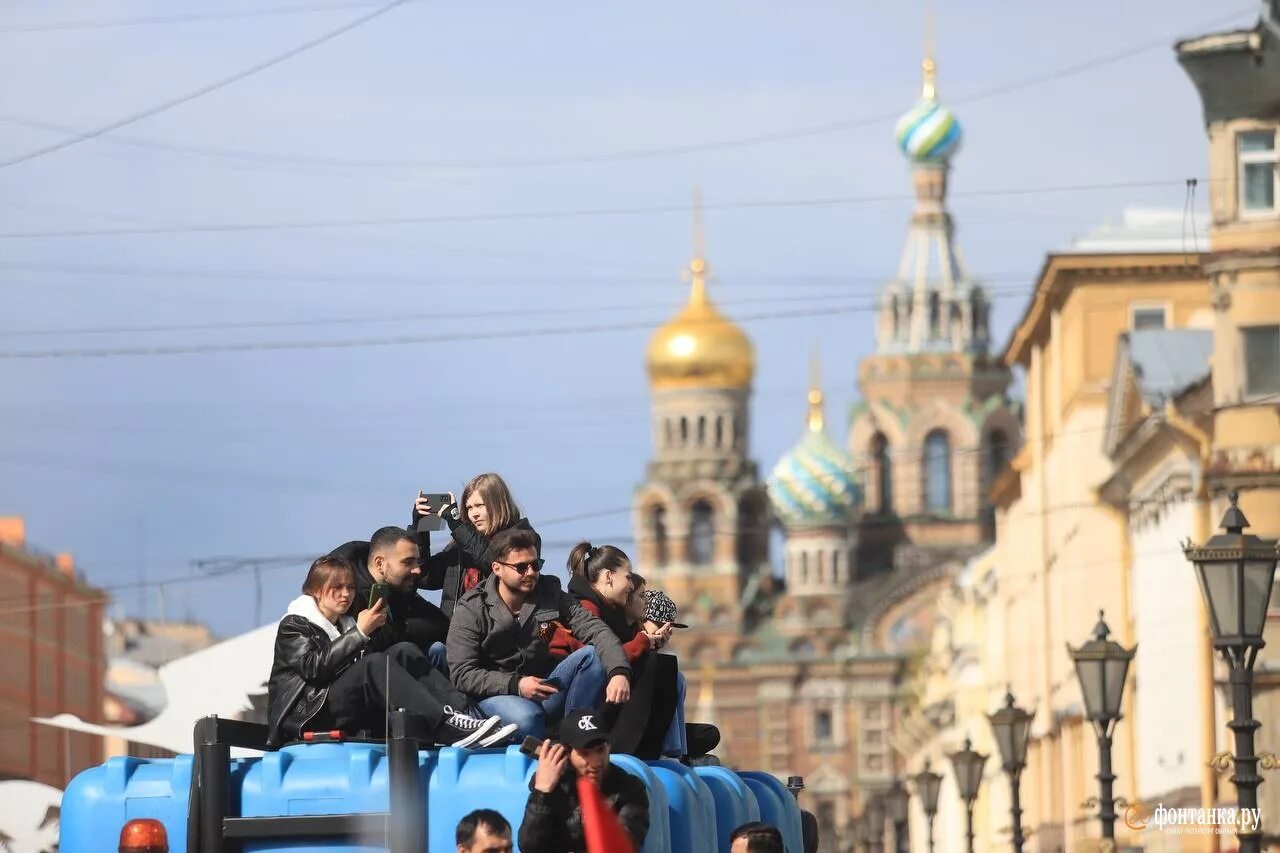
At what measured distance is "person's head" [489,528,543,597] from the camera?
8812 mm

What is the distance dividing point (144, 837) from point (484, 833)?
37.8 inches

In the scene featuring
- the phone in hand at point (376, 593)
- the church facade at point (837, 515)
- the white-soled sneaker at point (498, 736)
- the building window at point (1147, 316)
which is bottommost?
the white-soled sneaker at point (498, 736)

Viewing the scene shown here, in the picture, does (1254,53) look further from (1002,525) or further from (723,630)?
(723,630)

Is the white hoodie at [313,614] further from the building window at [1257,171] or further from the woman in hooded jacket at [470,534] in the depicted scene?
the building window at [1257,171]

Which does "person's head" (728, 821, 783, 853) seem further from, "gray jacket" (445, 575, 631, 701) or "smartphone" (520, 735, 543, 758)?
"gray jacket" (445, 575, 631, 701)

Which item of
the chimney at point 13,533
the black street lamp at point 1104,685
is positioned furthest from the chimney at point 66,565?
the black street lamp at point 1104,685

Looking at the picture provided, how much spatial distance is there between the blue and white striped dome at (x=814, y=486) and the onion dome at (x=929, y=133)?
14395 millimetres

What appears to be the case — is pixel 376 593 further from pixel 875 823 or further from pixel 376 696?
pixel 875 823

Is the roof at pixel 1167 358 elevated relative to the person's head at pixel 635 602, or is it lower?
elevated

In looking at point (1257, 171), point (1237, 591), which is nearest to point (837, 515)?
point (1257, 171)

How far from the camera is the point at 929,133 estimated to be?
5723 inches

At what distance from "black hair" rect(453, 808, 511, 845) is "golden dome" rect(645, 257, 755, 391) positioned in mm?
140204

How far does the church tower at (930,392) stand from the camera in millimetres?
142125

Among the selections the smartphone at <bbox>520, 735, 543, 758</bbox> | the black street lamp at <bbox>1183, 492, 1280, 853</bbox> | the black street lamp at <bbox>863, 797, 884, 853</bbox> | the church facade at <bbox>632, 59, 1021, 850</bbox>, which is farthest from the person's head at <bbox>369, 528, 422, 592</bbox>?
the church facade at <bbox>632, 59, 1021, 850</bbox>
